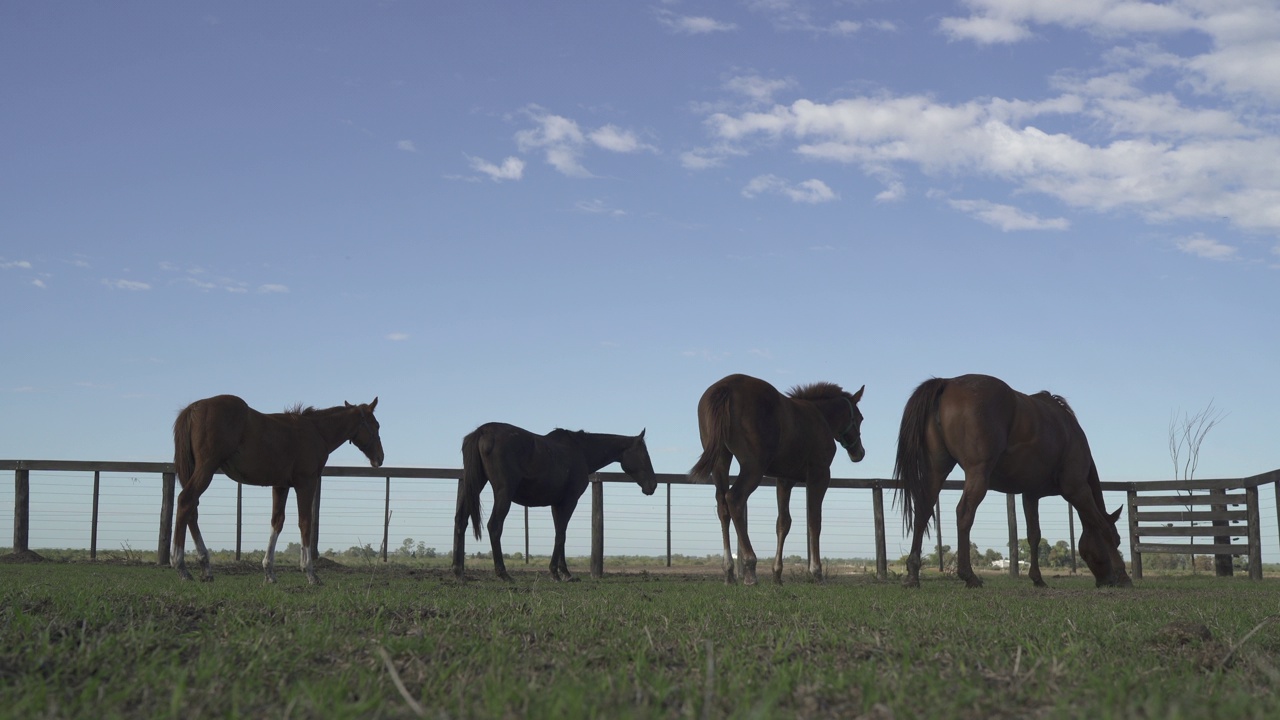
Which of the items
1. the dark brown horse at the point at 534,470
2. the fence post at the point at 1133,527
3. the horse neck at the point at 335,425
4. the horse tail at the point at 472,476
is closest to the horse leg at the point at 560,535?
the dark brown horse at the point at 534,470

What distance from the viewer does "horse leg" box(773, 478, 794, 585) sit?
35.1 feet

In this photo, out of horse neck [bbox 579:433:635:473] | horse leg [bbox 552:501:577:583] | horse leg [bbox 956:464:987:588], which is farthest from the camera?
horse neck [bbox 579:433:635:473]

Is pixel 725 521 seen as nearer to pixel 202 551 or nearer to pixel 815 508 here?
pixel 815 508

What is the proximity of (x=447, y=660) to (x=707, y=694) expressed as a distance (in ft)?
4.04

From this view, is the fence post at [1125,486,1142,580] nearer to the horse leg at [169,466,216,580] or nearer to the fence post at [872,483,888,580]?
the fence post at [872,483,888,580]

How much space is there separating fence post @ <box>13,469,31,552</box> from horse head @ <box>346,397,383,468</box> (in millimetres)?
6863

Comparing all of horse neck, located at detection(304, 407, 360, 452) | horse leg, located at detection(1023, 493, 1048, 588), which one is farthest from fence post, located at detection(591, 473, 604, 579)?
horse leg, located at detection(1023, 493, 1048, 588)

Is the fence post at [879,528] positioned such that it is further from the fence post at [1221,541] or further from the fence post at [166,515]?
the fence post at [166,515]

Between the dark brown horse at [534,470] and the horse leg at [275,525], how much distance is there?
1834 mm

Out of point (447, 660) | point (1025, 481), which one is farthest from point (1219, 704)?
point (1025, 481)

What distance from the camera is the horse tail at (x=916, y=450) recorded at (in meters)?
9.95

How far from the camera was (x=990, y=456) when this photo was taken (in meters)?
9.59

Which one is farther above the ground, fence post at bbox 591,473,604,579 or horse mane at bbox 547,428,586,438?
horse mane at bbox 547,428,586,438

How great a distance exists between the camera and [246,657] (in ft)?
11.5
